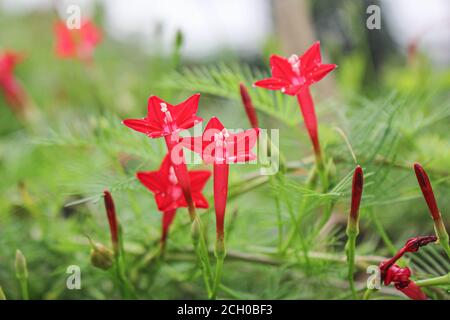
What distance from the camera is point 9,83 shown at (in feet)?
3.41

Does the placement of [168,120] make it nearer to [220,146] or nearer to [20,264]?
[220,146]

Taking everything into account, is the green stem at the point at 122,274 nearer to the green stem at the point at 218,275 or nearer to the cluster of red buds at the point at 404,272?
the green stem at the point at 218,275

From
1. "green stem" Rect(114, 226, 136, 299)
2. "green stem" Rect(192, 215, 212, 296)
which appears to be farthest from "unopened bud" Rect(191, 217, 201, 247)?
"green stem" Rect(114, 226, 136, 299)

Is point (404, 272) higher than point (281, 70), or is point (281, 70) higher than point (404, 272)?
point (281, 70)

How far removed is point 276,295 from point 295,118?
19 centimetres

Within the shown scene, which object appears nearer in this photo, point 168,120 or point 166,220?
point 168,120

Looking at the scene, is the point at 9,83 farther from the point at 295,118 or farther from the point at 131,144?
the point at 295,118

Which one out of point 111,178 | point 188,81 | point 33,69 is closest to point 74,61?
point 33,69

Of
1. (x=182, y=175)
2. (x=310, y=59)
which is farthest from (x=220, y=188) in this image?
(x=310, y=59)

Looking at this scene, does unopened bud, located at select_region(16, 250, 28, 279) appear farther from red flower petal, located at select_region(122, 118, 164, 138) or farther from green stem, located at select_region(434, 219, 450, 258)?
green stem, located at select_region(434, 219, 450, 258)

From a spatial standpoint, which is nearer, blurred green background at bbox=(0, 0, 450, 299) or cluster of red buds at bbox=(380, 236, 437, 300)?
cluster of red buds at bbox=(380, 236, 437, 300)

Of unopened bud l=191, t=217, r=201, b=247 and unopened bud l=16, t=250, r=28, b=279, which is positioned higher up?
unopened bud l=191, t=217, r=201, b=247

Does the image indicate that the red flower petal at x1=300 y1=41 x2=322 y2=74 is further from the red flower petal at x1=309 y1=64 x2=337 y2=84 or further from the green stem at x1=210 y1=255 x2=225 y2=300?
the green stem at x1=210 y1=255 x2=225 y2=300

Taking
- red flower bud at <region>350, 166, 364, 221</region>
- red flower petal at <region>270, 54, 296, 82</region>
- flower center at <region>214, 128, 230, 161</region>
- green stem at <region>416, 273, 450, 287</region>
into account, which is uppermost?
red flower petal at <region>270, 54, 296, 82</region>
